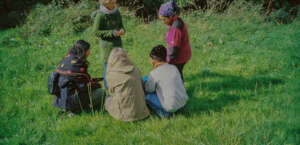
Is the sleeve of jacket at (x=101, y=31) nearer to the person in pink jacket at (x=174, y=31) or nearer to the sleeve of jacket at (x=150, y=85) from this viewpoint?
the person in pink jacket at (x=174, y=31)

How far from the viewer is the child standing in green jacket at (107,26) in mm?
3656

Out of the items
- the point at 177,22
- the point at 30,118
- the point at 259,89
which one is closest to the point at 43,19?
the point at 30,118

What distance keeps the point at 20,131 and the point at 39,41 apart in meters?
5.55

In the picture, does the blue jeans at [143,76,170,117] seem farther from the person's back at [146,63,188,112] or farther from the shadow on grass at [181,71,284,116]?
the shadow on grass at [181,71,284,116]

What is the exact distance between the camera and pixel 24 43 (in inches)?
308

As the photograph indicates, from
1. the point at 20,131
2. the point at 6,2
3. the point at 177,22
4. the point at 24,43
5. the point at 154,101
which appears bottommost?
the point at 20,131

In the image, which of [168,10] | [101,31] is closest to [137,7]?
[101,31]

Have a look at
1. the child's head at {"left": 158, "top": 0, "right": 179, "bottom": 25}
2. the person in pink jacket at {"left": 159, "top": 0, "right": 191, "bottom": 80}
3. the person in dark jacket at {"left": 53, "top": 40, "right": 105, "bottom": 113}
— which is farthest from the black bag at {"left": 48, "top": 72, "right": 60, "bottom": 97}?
the child's head at {"left": 158, "top": 0, "right": 179, "bottom": 25}

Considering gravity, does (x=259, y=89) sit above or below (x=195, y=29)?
below

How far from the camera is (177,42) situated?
3574 millimetres

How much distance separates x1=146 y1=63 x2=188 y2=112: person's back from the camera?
3.26 metres

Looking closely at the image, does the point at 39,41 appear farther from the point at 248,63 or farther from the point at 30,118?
Answer: the point at 248,63

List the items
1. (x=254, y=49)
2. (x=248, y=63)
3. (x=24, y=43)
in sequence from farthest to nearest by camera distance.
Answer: (x=24, y=43) → (x=254, y=49) → (x=248, y=63)

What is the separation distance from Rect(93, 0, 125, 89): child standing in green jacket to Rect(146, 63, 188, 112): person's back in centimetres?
98
